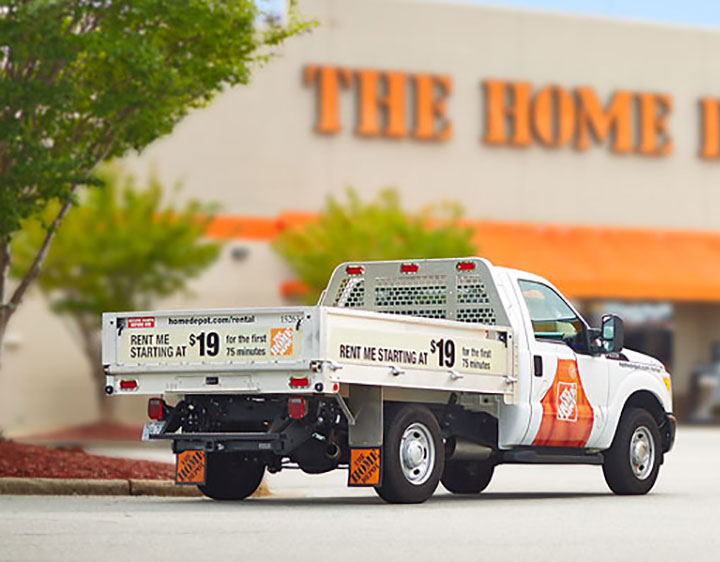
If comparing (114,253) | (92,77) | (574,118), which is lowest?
(114,253)

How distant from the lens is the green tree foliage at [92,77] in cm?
1720

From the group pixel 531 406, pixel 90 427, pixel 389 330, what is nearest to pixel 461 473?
pixel 531 406

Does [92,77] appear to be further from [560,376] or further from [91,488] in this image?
[560,376]

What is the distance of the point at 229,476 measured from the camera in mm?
15570

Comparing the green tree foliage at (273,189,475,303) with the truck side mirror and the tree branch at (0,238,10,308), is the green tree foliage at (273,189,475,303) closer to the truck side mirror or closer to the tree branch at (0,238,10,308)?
the tree branch at (0,238,10,308)

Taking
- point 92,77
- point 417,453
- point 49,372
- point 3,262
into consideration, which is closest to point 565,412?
point 417,453

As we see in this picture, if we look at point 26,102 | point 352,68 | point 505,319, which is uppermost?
point 352,68

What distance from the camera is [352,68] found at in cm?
4372

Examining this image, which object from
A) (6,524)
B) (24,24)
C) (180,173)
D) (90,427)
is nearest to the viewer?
(6,524)

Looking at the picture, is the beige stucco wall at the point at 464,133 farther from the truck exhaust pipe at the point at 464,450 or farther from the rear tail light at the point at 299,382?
the rear tail light at the point at 299,382

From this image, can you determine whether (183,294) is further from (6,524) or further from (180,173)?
(6,524)

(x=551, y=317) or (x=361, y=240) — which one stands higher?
(x=361, y=240)

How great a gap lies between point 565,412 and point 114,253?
774 inches

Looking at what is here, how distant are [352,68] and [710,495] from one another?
27.9 meters
